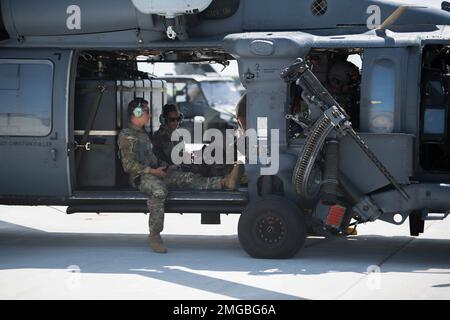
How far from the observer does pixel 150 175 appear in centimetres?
938

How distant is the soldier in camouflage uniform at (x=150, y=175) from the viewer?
9.28 meters

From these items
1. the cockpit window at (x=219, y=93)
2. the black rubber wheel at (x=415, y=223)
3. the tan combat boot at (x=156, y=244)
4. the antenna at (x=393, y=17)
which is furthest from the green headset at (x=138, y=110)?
the cockpit window at (x=219, y=93)

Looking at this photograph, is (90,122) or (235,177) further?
(90,122)

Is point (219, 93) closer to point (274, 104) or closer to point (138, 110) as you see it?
point (138, 110)

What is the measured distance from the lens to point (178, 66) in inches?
1428

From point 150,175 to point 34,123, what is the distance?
53.7 inches

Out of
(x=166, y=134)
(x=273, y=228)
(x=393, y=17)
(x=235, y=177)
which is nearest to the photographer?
(x=273, y=228)

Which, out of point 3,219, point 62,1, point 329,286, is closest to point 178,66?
point 3,219

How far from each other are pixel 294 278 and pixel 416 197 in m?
1.56

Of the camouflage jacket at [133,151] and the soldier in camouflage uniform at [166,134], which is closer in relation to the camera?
the camouflage jacket at [133,151]

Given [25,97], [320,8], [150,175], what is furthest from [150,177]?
[320,8]

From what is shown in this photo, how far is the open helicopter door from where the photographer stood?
9531 mm
